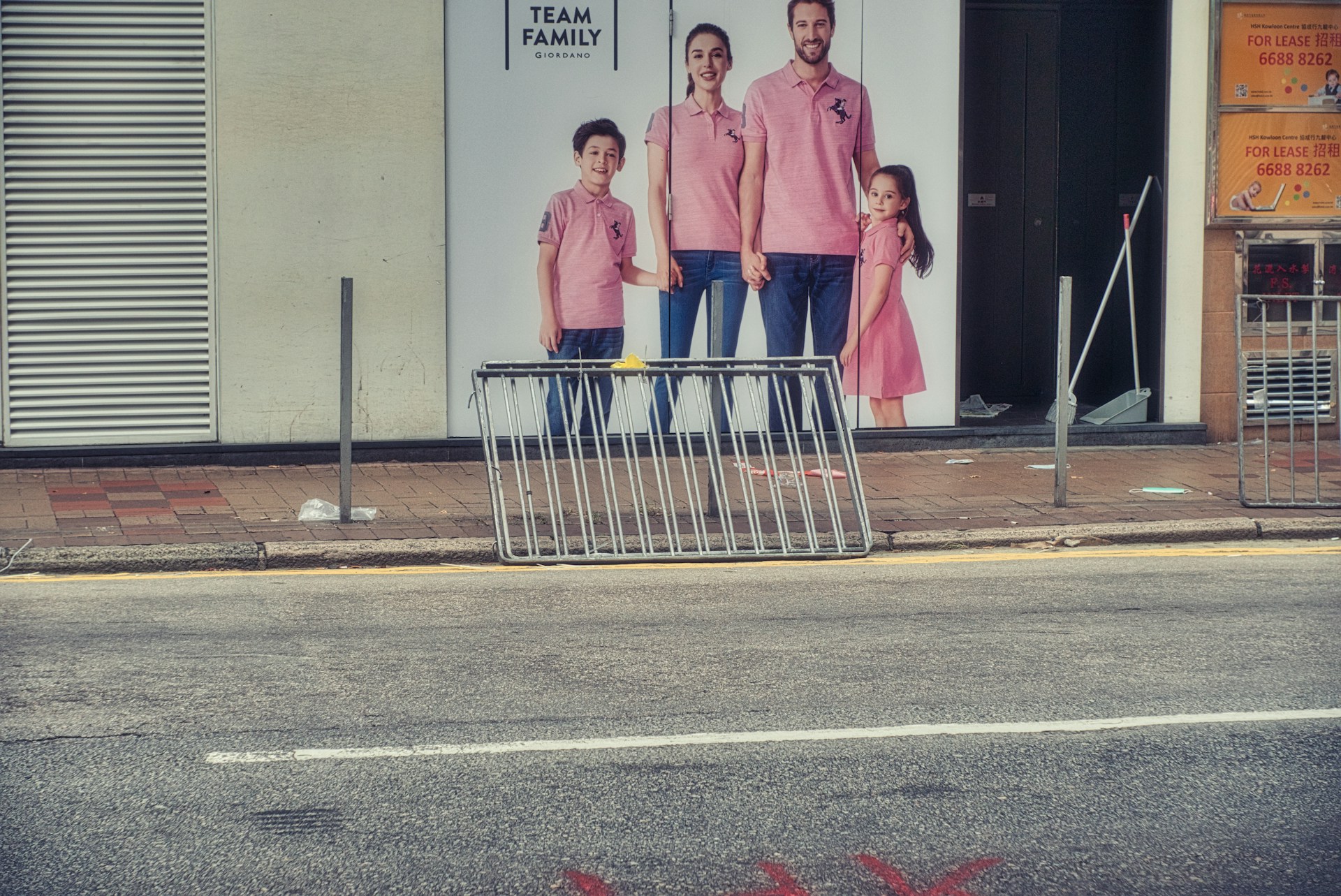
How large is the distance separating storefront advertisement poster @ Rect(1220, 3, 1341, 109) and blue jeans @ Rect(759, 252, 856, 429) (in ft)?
11.7

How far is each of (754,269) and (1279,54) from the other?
4761mm

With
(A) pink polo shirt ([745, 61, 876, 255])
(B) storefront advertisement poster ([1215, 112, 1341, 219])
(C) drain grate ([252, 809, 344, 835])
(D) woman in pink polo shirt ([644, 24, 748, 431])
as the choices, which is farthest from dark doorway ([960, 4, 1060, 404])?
(C) drain grate ([252, 809, 344, 835])

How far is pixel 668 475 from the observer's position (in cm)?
973

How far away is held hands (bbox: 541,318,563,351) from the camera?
12422 mm

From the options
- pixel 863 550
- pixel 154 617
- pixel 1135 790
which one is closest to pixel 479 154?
pixel 863 550

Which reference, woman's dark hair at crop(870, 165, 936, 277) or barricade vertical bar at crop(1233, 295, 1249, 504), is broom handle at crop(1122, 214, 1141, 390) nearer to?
woman's dark hair at crop(870, 165, 936, 277)

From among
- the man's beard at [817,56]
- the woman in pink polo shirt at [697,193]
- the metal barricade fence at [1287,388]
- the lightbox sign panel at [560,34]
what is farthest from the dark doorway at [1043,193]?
the lightbox sign panel at [560,34]

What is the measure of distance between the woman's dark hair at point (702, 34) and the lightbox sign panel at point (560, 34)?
1.78 feet

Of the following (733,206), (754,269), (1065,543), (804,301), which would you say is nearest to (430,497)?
(754,269)

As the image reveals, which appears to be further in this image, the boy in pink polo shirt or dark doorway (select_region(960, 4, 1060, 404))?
dark doorway (select_region(960, 4, 1060, 404))

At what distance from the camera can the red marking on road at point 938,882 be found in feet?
13.1

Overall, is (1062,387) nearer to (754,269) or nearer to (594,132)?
(754,269)

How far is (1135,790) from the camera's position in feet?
15.6

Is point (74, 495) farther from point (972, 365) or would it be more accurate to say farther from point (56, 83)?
point (972, 365)
